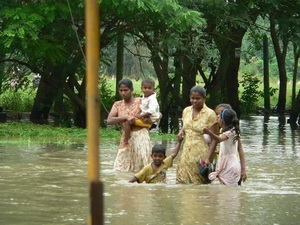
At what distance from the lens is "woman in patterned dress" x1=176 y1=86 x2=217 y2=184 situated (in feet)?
34.2

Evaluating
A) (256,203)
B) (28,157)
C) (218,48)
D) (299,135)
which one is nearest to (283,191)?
(256,203)

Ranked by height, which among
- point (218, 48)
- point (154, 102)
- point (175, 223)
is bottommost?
point (175, 223)

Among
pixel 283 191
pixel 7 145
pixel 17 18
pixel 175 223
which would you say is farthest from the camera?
pixel 17 18

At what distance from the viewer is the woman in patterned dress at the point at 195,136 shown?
10.4 metres

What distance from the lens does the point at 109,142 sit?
1853 centimetres

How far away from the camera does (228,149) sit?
1030cm

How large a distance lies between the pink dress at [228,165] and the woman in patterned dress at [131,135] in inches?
54.2

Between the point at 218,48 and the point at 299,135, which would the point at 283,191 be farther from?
the point at 218,48

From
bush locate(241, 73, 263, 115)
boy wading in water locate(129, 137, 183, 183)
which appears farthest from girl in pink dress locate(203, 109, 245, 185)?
bush locate(241, 73, 263, 115)

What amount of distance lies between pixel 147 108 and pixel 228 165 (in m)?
1.46

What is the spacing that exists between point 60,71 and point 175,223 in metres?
17.1

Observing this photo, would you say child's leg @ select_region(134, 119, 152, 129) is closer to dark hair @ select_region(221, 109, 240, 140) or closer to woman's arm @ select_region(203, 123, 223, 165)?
woman's arm @ select_region(203, 123, 223, 165)

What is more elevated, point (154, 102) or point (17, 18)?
point (17, 18)

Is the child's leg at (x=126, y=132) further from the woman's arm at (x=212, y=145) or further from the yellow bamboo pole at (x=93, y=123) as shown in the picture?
the yellow bamboo pole at (x=93, y=123)
